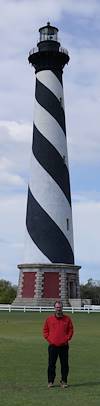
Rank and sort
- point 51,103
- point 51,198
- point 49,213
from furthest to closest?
point 51,103
point 51,198
point 49,213

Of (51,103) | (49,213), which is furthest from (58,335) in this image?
(51,103)

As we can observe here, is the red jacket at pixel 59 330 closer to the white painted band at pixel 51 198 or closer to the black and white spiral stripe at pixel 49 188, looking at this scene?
the black and white spiral stripe at pixel 49 188

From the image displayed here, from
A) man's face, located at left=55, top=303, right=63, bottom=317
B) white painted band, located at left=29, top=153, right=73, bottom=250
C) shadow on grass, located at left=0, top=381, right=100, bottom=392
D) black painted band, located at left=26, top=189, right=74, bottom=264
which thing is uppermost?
white painted band, located at left=29, top=153, right=73, bottom=250

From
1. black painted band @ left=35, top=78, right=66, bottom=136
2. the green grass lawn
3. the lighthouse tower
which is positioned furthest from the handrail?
the green grass lawn

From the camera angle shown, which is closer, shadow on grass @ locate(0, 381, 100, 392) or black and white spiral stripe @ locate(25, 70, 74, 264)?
shadow on grass @ locate(0, 381, 100, 392)

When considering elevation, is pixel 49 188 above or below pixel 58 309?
above

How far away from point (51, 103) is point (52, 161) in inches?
133

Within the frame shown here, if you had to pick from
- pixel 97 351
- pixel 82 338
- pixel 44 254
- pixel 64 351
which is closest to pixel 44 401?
pixel 64 351

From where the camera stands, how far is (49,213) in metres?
35.4

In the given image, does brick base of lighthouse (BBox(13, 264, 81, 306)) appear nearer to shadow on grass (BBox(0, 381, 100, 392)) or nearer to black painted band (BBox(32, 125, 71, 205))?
black painted band (BBox(32, 125, 71, 205))

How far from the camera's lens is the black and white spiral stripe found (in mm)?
35312

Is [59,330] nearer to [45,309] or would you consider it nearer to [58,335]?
[58,335]

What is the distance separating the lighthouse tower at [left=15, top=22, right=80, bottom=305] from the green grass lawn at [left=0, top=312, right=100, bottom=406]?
17.9 m

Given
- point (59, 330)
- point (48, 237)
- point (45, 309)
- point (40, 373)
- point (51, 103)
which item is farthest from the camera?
point (51, 103)
